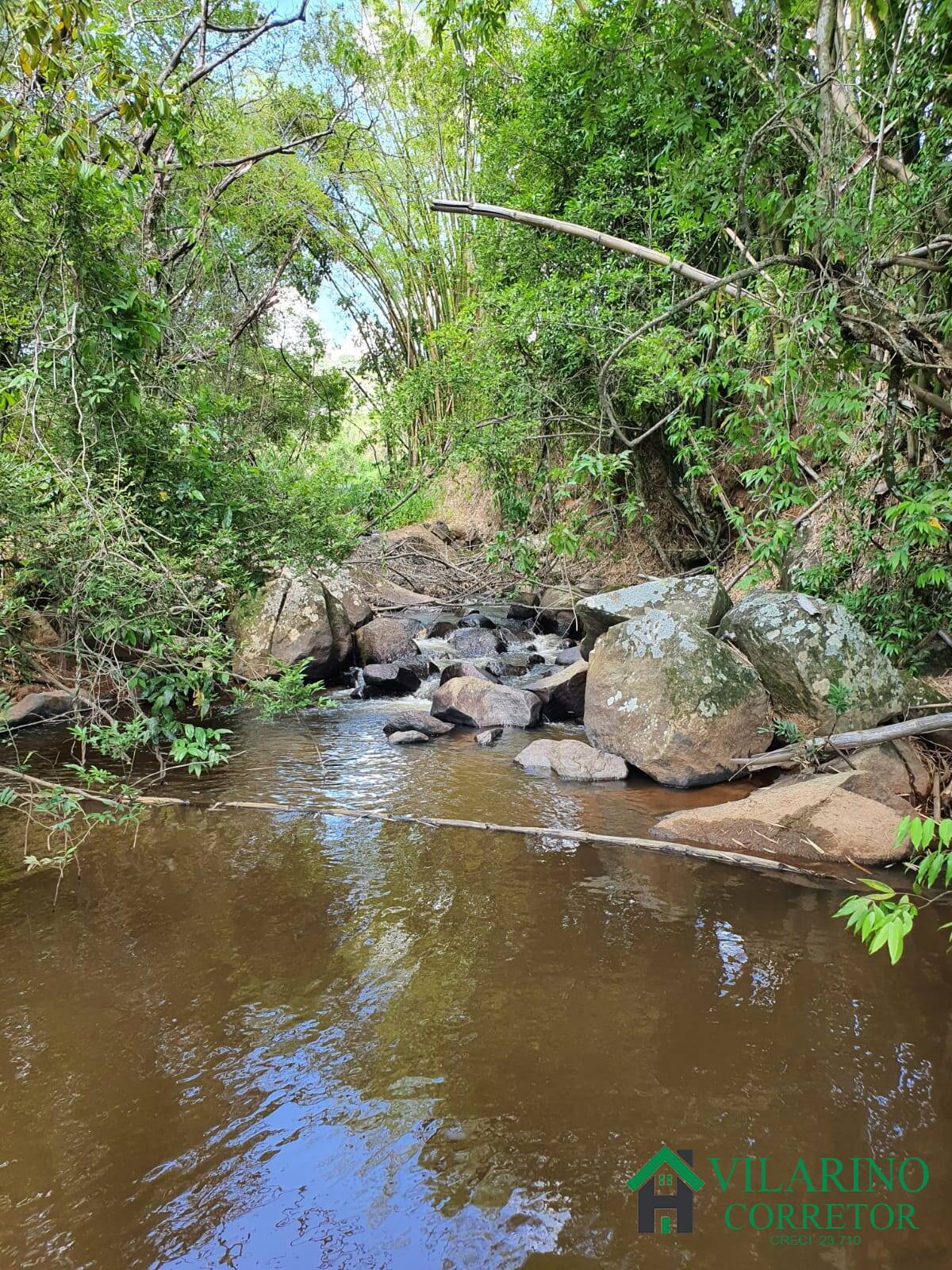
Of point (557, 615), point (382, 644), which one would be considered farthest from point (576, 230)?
point (557, 615)

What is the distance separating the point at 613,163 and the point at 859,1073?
9380 millimetres

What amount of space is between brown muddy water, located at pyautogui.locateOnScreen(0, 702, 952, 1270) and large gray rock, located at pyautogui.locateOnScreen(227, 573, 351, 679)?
405cm

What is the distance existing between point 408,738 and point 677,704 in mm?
2544

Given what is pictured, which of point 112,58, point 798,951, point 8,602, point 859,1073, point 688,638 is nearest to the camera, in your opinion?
point 859,1073

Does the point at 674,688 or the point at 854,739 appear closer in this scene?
the point at 854,739

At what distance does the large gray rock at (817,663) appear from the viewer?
5215 millimetres

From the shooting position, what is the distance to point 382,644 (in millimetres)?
9414

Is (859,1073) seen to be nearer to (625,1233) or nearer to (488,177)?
(625,1233)

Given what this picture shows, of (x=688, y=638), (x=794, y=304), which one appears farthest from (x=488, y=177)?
(x=794, y=304)

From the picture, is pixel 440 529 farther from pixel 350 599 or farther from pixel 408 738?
pixel 408 738

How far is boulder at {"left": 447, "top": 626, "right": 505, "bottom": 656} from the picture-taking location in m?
10.1

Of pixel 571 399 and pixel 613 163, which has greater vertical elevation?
pixel 613 163

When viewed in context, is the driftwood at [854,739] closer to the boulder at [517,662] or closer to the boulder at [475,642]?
the boulder at [517,662]

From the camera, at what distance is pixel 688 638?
5797 mm
